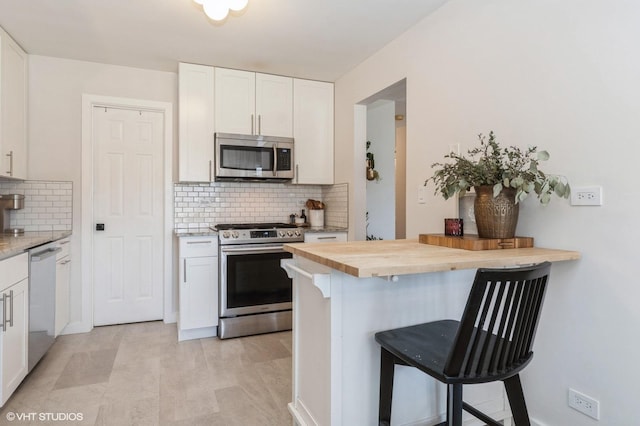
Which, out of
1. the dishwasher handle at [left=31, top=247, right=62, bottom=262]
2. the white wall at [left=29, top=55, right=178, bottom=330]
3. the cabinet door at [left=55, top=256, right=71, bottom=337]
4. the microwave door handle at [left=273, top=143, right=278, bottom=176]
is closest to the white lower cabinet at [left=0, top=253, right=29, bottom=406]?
the dishwasher handle at [left=31, top=247, right=62, bottom=262]

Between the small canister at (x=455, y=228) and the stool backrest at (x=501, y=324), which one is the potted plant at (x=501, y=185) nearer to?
the small canister at (x=455, y=228)

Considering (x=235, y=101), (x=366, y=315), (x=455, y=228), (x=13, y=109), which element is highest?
(x=235, y=101)

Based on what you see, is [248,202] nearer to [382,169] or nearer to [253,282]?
[253,282]

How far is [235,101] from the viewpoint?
3545mm

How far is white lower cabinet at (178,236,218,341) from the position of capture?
315 centimetres

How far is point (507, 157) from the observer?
1935mm

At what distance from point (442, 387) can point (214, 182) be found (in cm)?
284

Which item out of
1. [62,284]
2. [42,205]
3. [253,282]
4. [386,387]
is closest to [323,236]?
[253,282]

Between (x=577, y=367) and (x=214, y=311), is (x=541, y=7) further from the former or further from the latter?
(x=214, y=311)

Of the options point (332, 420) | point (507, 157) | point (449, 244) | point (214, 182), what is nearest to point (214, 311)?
point (214, 182)

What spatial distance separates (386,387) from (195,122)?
2.91 metres

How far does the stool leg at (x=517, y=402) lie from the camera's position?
4.25 feet

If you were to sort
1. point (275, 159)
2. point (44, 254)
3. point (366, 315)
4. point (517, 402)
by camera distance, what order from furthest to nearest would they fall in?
point (275, 159) → point (44, 254) → point (366, 315) → point (517, 402)

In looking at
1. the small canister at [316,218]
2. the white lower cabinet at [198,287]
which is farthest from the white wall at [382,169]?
the white lower cabinet at [198,287]
